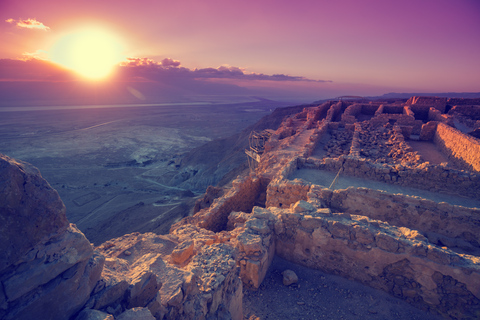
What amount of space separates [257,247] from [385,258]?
2694 mm

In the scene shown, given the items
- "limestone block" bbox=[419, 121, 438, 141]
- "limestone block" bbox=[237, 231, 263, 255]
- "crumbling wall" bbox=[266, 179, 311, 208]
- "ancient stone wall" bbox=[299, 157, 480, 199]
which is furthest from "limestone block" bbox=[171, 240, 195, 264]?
"limestone block" bbox=[419, 121, 438, 141]

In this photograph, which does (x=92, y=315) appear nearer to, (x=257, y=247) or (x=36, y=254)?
(x=36, y=254)

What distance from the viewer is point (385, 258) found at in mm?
4672

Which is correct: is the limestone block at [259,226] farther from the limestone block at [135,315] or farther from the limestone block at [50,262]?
the limestone block at [50,262]

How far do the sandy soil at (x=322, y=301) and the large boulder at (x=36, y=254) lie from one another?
337 centimetres

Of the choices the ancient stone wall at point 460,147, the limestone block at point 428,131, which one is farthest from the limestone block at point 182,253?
the limestone block at point 428,131

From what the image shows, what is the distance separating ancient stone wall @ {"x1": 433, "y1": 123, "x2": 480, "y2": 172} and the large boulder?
44.8 feet

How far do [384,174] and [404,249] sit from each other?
4668 mm

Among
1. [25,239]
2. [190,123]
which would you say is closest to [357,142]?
[25,239]

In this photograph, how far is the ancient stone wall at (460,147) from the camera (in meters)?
9.77

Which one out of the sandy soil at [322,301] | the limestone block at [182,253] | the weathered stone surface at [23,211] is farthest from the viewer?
the limestone block at [182,253]

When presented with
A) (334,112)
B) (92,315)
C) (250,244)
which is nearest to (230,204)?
(250,244)

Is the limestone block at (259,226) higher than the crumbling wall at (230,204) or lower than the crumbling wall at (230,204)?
higher

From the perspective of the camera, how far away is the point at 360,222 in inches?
206
